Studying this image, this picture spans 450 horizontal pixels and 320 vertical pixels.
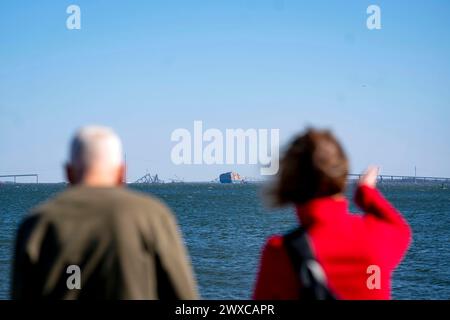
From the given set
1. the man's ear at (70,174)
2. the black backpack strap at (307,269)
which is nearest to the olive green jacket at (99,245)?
the man's ear at (70,174)

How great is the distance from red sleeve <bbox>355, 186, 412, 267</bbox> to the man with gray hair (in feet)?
3.02

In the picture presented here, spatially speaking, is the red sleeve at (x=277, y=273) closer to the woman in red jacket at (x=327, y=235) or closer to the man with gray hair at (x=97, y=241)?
the woman in red jacket at (x=327, y=235)

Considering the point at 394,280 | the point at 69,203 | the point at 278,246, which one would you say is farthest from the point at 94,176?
the point at 394,280

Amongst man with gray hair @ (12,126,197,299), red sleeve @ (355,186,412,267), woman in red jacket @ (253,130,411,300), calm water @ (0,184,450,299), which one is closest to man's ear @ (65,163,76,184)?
man with gray hair @ (12,126,197,299)

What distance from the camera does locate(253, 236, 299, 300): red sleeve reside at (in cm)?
299

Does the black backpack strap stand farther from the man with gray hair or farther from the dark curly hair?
the man with gray hair

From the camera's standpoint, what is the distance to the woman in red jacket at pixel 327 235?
3000 millimetres

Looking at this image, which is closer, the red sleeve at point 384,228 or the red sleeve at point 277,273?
the red sleeve at point 277,273

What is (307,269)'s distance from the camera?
296cm

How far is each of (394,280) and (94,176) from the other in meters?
27.3

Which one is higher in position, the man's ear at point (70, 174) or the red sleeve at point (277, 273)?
A: the man's ear at point (70, 174)
